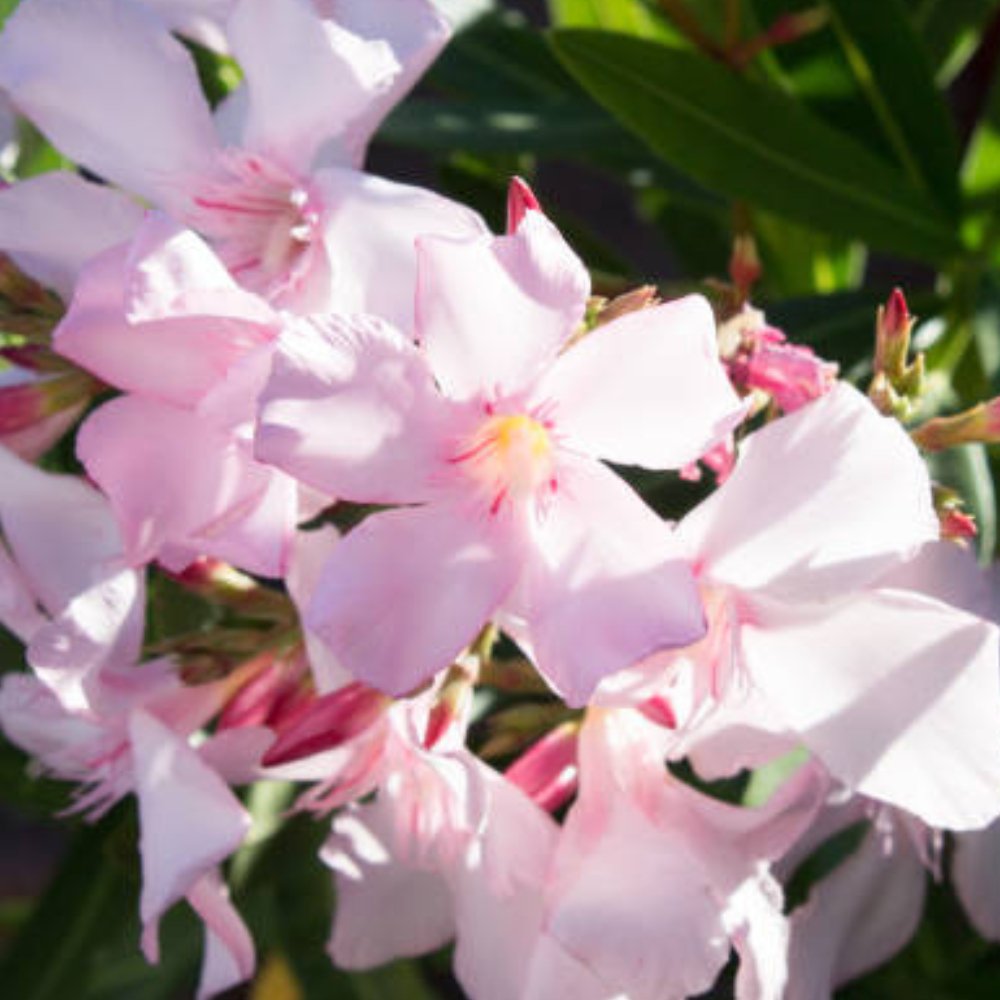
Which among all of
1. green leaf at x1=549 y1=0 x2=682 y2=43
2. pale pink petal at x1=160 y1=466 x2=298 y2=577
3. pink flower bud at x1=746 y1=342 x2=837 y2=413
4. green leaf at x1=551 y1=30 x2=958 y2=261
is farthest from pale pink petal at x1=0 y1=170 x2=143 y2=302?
green leaf at x1=549 y1=0 x2=682 y2=43

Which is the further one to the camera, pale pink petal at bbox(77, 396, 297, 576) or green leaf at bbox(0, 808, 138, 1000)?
green leaf at bbox(0, 808, 138, 1000)

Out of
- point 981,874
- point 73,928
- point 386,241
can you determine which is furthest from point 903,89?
point 73,928

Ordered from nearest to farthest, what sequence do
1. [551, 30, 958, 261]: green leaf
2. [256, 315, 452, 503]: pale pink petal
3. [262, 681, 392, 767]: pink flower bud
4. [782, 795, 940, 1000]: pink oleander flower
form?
[256, 315, 452, 503]: pale pink petal → [262, 681, 392, 767]: pink flower bud → [782, 795, 940, 1000]: pink oleander flower → [551, 30, 958, 261]: green leaf

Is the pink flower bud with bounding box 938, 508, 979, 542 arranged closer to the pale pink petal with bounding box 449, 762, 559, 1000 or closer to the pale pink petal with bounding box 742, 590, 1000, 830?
the pale pink petal with bounding box 742, 590, 1000, 830

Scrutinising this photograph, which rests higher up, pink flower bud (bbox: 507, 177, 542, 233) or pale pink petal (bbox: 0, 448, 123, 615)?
pink flower bud (bbox: 507, 177, 542, 233)

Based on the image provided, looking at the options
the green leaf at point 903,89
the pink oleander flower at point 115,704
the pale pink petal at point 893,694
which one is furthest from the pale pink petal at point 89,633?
the green leaf at point 903,89

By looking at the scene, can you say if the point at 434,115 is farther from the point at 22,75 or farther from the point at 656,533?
the point at 656,533

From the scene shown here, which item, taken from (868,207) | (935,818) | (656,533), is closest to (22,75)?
(656,533)
